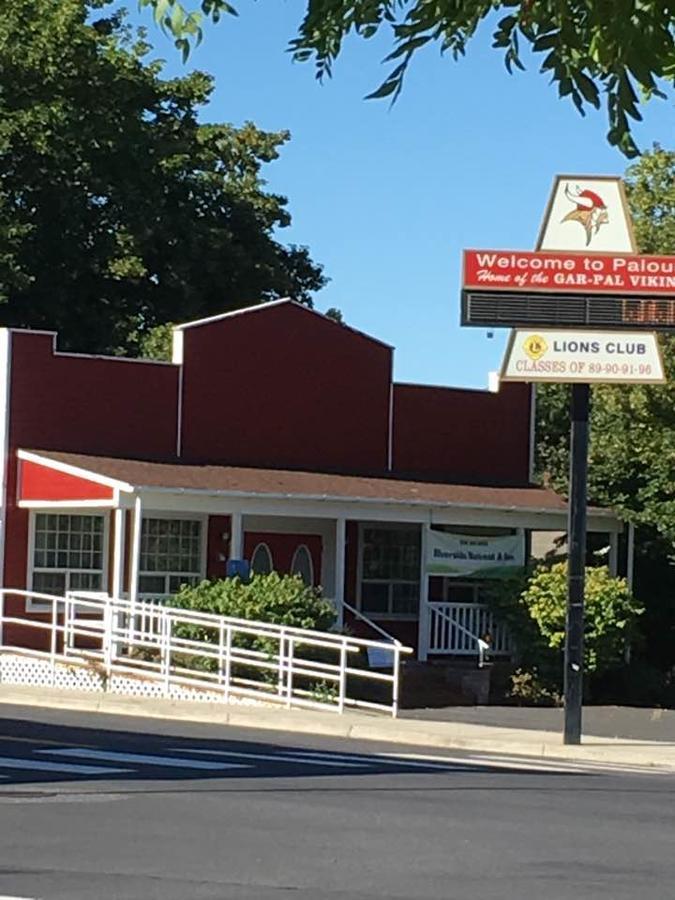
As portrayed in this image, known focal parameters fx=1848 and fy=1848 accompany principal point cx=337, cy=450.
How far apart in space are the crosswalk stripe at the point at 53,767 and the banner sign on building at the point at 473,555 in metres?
14.7

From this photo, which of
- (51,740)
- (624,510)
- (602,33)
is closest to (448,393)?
(624,510)

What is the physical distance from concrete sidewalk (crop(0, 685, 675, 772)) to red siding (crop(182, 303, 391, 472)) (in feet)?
22.1

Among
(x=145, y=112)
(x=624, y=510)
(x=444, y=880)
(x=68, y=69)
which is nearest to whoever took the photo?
(x=444, y=880)

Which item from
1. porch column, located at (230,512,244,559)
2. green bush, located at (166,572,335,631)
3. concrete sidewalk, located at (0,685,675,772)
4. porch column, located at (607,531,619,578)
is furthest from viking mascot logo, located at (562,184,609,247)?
porch column, located at (607,531,619,578)

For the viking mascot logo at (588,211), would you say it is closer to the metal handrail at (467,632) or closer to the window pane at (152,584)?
the metal handrail at (467,632)

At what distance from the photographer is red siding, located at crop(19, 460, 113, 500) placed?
1124 inches

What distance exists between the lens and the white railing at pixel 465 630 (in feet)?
102

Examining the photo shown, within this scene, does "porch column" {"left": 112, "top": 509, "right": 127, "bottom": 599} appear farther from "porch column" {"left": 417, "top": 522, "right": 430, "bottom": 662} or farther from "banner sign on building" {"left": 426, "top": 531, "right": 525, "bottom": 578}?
"banner sign on building" {"left": 426, "top": 531, "right": 525, "bottom": 578}

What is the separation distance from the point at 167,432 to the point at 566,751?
11.3 m

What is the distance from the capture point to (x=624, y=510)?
3259cm

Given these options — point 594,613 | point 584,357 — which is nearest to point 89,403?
point 594,613

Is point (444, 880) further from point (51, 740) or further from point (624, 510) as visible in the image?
point (624, 510)

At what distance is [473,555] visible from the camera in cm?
3188

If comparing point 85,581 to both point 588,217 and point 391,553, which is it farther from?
point 588,217
